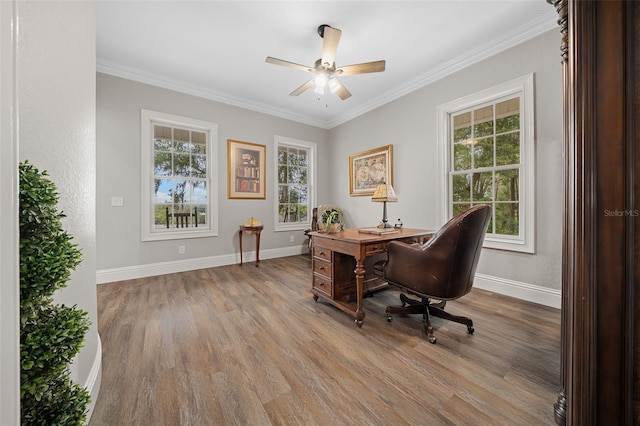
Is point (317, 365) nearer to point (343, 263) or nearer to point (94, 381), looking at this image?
point (343, 263)

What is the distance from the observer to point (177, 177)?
384cm

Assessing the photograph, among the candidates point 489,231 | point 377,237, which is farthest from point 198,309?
point 489,231

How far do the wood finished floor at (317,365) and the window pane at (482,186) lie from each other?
1243 millimetres

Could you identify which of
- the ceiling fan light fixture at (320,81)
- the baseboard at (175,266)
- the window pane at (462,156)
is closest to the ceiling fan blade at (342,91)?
the ceiling fan light fixture at (320,81)

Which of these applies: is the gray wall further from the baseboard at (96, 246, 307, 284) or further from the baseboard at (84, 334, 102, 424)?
the baseboard at (84, 334, 102, 424)

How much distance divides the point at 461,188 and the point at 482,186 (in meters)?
0.25

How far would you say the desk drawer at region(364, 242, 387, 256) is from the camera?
2035 mm

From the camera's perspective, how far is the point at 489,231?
117 inches

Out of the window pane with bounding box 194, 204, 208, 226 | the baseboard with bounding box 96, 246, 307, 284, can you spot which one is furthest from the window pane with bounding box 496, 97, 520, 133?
the window pane with bounding box 194, 204, 208, 226

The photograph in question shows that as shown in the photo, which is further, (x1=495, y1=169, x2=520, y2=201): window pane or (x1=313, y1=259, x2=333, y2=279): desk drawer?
(x1=495, y1=169, x2=520, y2=201): window pane

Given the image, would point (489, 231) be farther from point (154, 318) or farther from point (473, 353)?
point (154, 318)

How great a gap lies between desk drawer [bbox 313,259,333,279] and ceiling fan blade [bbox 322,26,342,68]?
2.10 metres

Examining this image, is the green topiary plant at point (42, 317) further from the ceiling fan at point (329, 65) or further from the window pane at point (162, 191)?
the window pane at point (162, 191)

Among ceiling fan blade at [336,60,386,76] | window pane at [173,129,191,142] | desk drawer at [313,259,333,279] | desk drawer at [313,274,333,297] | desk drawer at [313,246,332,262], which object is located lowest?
desk drawer at [313,274,333,297]
